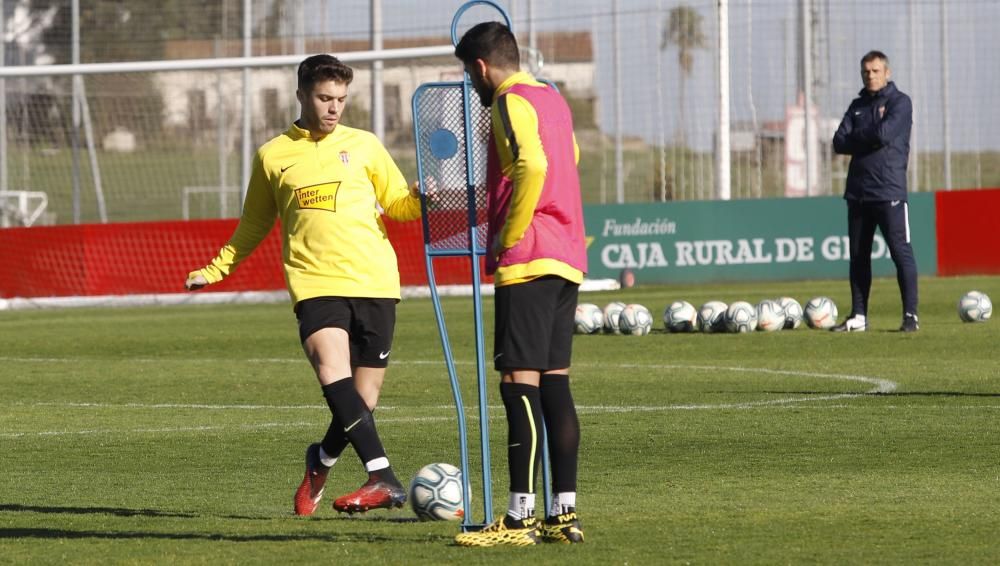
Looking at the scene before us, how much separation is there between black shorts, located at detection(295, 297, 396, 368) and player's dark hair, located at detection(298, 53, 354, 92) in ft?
2.84

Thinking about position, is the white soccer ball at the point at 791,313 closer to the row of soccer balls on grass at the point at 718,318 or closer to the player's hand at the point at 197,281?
the row of soccer balls on grass at the point at 718,318

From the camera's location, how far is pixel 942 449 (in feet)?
27.1

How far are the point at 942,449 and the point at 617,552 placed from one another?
10.0 ft

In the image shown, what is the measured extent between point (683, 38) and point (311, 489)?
21293 mm

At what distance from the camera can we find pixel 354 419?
684 cm

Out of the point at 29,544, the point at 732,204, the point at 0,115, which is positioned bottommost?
the point at 29,544

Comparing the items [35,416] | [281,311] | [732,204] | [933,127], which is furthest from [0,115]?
[35,416]

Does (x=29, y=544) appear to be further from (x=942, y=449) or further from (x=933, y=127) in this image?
(x=933, y=127)

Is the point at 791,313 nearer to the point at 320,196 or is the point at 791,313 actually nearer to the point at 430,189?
the point at 320,196

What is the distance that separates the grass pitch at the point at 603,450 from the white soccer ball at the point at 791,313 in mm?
374

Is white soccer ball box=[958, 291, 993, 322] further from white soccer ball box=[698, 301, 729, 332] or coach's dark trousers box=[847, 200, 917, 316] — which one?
white soccer ball box=[698, 301, 729, 332]

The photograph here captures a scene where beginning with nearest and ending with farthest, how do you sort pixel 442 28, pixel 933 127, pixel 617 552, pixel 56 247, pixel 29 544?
pixel 617 552
pixel 29 544
pixel 56 247
pixel 933 127
pixel 442 28

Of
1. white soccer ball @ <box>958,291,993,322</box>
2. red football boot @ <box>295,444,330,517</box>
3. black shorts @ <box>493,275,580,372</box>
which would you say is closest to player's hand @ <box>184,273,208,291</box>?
red football boot @ <box>295,444,330,517</box>

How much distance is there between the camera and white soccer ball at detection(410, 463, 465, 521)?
666 centimetres
